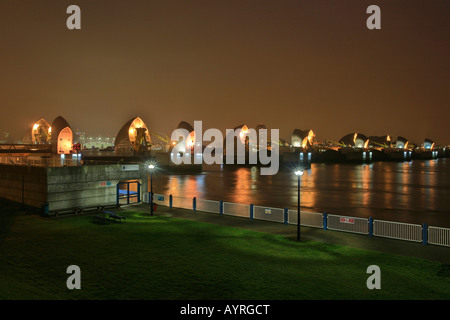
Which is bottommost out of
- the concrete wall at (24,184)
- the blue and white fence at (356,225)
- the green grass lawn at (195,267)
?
the green grass lawn at (195,267)

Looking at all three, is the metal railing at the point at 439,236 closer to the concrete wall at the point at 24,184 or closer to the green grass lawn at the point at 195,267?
the green grass lawn at the point at 195,267

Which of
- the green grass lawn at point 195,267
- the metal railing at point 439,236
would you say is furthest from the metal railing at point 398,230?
the green grass lawn at point 195,267

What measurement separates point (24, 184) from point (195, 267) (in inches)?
630

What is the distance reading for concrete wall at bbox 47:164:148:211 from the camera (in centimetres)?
2086

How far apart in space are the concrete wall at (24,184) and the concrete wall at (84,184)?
1.77 ft

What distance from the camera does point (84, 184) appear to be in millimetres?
22125

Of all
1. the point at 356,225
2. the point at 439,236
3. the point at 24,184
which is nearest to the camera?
the point at 439,236

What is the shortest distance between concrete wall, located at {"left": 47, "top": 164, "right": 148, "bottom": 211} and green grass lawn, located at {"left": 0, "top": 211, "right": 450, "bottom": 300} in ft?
13.5

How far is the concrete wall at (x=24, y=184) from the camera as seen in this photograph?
68.5 feet

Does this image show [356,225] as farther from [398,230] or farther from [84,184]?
[84,184]

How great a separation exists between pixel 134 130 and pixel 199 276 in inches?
3427
